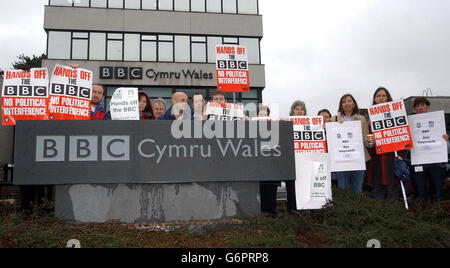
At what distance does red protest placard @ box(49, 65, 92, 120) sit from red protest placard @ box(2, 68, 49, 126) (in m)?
0.22

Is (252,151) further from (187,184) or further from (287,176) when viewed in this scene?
(187,184)

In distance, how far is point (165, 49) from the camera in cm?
2614

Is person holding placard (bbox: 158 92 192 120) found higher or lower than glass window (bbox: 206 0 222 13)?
lower

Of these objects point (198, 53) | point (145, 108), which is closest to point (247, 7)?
point (198, 53)

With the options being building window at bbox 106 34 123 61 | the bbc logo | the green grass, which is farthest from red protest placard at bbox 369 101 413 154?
building window at bbox 106 34 123 61

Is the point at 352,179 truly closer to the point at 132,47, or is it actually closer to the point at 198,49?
the point at 198,49

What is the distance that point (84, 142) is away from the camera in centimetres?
553

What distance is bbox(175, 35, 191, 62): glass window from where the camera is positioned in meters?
26.2

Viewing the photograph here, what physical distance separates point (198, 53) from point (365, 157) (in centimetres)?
2036

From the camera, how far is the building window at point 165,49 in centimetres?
2606

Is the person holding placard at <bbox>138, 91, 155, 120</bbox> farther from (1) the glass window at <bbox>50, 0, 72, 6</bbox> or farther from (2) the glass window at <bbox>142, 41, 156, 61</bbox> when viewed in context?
(1) the glass window at <bbox>50, 0, 72, 6</bbox>

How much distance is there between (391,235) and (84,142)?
14.0 feet
